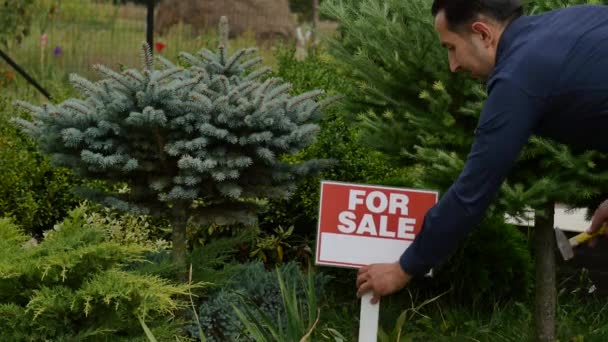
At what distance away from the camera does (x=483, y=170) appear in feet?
9.80

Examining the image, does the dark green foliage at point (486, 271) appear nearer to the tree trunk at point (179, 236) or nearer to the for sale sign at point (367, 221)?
the tree trunk at point (179, 236)

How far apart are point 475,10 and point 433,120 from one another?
4.08ft

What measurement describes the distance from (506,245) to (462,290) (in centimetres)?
36

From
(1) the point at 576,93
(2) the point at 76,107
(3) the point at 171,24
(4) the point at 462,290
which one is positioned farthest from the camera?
(3) the point at 171,24

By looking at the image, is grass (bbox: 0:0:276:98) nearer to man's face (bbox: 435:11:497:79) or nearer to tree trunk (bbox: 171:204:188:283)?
tree trunk (bbox: 171:204:188:283)

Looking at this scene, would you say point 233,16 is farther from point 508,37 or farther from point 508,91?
point 508,91

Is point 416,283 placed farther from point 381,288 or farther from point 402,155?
point 381,288

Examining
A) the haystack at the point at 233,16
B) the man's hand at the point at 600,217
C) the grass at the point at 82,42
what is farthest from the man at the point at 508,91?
the haystack at the point at 233,16

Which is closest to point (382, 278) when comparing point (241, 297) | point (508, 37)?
point (508, 37)

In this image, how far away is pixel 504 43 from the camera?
313 cm

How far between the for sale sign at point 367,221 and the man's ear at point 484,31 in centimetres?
66

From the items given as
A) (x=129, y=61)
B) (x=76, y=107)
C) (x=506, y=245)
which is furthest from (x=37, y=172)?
(x=129, y=61)

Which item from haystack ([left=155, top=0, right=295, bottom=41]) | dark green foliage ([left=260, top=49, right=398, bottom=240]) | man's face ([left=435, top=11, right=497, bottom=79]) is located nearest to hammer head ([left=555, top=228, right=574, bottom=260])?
man's face ([left=435, top=11, right=497, bottom=79])

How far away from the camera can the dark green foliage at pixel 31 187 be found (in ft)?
20.8
